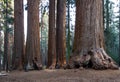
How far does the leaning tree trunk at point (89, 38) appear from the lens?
8484 millimetres

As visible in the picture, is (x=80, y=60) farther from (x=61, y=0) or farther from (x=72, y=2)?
(x=72, y=2)

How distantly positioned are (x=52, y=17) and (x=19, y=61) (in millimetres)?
5371

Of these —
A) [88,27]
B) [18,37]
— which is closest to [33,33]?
[18,37]

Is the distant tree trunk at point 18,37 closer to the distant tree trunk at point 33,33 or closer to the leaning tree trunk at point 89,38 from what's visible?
the distant tree trunk at point 33,33

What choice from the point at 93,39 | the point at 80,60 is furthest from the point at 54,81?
the point at 93,39

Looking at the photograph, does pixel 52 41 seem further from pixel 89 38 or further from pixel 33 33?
pixel 89 38

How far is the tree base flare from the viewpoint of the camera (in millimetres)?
8328

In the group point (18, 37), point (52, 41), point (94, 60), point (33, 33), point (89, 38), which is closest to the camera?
point (94, 60)

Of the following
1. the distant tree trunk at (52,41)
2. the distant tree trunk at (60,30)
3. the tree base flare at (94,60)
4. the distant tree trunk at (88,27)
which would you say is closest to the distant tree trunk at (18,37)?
the distant tree trunk at (60,30)

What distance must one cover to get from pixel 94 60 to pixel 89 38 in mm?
777

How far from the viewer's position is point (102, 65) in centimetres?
829

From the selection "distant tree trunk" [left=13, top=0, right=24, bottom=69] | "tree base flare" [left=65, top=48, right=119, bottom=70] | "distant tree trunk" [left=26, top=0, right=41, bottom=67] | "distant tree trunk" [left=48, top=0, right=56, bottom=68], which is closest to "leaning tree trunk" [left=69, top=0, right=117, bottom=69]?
"tree base flare" [left=65, top=48, right=119, bottom=70]

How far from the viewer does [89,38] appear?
8.80 meters

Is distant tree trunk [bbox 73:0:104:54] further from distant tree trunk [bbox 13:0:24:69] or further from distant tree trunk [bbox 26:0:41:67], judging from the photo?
distant tree trunk [bbox 13:0:24:69]
